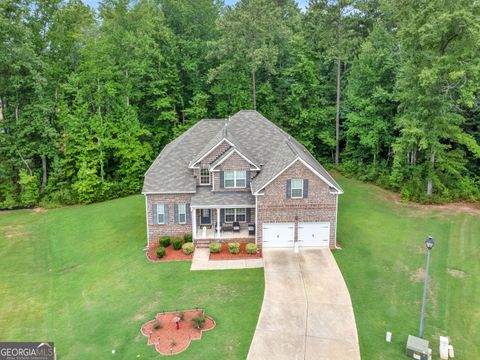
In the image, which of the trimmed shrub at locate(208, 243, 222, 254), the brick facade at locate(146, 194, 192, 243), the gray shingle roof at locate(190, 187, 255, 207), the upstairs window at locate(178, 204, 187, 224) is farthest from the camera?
the upstairs window at locate(178, 204, 187, 224)

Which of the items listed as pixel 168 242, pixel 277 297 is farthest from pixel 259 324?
pixel 168 242

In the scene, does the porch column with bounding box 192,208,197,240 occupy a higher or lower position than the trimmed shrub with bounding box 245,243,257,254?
higher

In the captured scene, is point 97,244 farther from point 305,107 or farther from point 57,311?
point 305,107

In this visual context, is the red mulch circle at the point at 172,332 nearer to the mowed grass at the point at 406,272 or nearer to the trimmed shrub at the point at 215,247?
the trimmed shrub at the point at 215,247

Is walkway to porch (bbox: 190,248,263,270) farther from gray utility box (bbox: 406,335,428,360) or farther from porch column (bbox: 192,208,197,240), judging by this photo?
gray utility box (bbox: 406,335,428,360)

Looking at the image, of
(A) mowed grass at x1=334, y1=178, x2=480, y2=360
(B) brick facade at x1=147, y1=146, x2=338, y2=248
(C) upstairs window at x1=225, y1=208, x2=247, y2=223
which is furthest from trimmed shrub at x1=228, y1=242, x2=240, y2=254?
(A) mowed grass at x1=334, y1=178, x2=480, y2=360

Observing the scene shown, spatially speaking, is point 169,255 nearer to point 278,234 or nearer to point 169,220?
point 169,220
